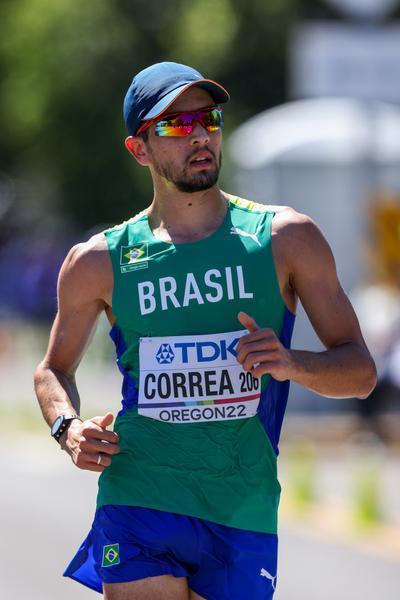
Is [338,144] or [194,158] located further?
[338,144]

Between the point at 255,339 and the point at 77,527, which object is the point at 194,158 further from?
the point at 77,527

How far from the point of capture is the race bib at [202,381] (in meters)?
4.34

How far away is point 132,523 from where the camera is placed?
438 cm

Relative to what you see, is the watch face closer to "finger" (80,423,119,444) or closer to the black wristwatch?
the black wristwatch

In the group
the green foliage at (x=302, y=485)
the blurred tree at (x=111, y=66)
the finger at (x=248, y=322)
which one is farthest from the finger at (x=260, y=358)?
the blurred tree at (x=111, y=66)

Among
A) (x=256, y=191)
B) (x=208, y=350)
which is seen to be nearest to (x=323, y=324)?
(x=208, y=350)

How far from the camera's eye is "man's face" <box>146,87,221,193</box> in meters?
4.37

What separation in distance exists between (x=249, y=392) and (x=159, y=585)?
0.60m

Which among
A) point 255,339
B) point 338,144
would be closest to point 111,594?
point 255,339

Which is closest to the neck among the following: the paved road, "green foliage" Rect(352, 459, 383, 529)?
the paved road

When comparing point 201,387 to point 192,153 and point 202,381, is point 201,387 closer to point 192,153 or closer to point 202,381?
point 202,381

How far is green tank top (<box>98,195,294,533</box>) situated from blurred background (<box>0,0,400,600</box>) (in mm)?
4207

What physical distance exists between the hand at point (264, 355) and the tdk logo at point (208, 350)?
11.4 inches

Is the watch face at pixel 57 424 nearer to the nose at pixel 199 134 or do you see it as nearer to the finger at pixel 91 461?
A: the finger at pixel 91 461
